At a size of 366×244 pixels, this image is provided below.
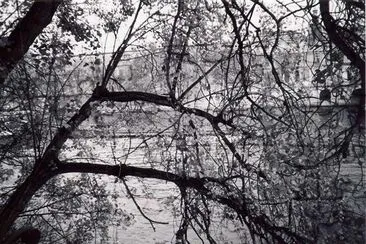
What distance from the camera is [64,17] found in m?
4.09

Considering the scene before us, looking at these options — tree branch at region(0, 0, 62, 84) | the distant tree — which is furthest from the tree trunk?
tree branch at region(0, 0, 62, 84)

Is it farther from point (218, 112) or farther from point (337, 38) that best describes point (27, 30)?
point (337, 38)

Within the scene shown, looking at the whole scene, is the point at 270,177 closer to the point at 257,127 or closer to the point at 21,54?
the point at 257,127

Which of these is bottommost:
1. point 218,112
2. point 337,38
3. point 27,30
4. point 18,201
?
point 18,201

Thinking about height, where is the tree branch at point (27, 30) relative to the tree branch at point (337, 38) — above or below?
below

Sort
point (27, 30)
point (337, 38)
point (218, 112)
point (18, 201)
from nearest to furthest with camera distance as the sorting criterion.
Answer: point (337, 38) < point (27, 30) < point (18, 201) < point (218, 112)

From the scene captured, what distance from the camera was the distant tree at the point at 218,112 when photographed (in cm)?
317

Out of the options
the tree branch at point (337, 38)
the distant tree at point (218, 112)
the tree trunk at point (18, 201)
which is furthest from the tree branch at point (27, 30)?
the tree branch at point (337, 38)

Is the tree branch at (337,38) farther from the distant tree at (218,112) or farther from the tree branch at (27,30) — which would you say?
the tree branch at (27,30)

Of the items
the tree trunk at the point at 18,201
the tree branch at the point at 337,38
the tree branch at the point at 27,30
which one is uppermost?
the tree branch at the point at 337,38

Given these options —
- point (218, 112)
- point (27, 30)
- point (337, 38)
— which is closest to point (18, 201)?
point (27, 30)

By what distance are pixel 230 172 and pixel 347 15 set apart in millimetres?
1630

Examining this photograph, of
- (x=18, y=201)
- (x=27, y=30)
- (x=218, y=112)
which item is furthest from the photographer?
(x=218, y=112)

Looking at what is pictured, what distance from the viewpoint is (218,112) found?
3811mm
